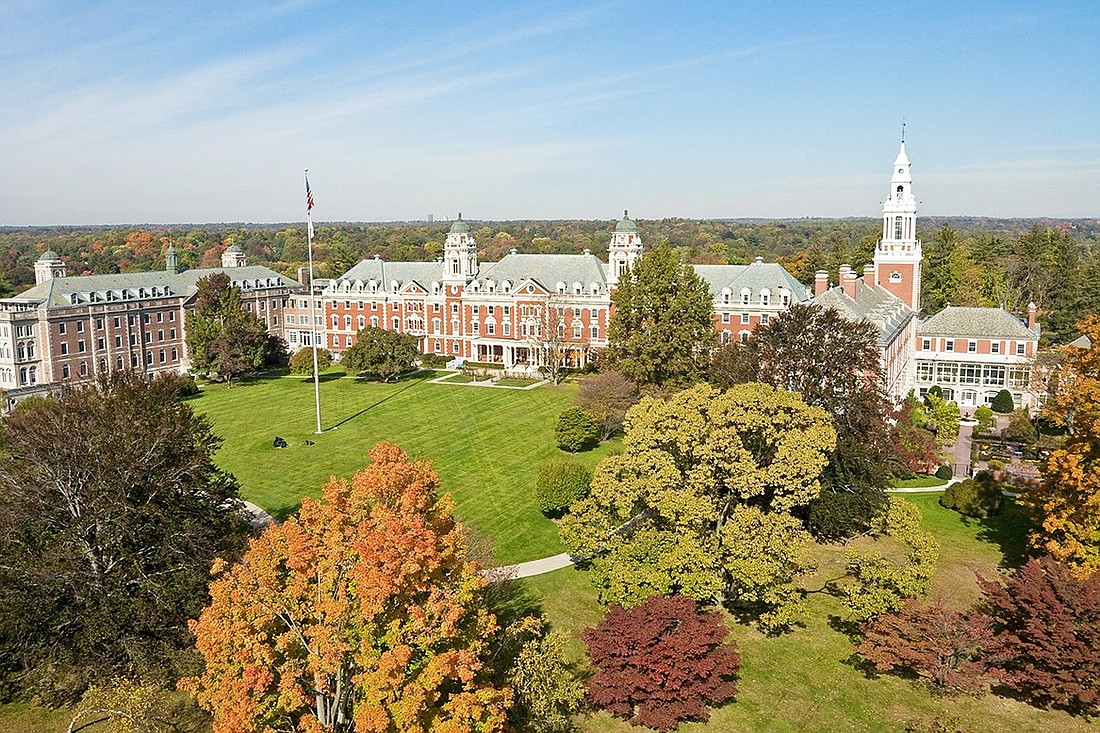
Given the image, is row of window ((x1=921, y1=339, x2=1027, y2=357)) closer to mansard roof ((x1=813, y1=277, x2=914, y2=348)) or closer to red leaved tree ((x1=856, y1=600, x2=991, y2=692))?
mansard roof ((x1=813, y1=277, x2=914, y2=348))

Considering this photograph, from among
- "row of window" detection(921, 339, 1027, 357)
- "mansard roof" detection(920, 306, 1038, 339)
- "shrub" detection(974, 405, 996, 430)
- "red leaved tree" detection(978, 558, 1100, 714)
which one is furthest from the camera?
"mansard roof" detection(920, 306, 1038, 339)

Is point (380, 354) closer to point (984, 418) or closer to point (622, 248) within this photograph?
point (622, 248)

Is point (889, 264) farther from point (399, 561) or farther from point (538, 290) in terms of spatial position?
point (399, 561)

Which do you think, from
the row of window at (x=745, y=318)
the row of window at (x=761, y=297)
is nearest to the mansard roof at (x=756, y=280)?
the row of window at (x=761, y=297)

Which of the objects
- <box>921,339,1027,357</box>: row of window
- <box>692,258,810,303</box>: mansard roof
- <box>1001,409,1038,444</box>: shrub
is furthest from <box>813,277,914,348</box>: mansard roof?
<box>1001,409,1038,444</box>: shrub

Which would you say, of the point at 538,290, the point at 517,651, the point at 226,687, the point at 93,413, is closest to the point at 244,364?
the point at 538,290

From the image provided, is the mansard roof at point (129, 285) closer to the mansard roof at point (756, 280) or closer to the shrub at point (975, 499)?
the mansard roof at point (756, 280)
